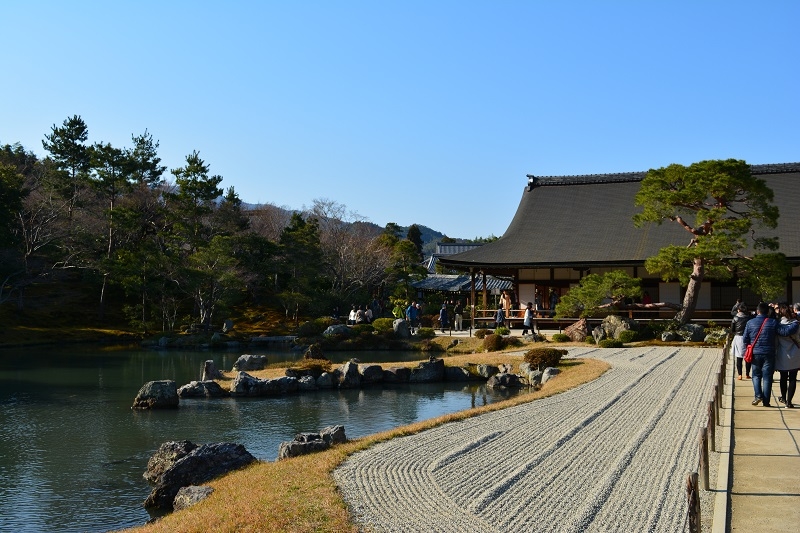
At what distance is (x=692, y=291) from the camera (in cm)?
2541

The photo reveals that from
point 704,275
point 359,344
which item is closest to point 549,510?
point 704,275

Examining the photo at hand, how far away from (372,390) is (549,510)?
13355 millimetres

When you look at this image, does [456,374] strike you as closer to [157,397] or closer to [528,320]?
[528,320]

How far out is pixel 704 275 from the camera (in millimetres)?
25297

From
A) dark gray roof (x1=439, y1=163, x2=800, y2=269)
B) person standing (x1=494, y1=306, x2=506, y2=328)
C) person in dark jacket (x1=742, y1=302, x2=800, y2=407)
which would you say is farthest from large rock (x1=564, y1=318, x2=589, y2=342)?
person in dark jacket (x1=742, y1=302, x2=800, y2=407)

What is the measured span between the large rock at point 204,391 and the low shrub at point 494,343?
995 centimetres

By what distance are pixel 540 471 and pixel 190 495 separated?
12.6ft

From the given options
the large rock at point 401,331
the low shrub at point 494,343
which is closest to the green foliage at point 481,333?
the low shrub at point 494,343

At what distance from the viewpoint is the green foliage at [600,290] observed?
81.2 ft

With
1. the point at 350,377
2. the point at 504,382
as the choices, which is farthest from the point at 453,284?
the point at 504,382

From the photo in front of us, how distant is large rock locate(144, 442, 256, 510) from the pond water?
28 cm

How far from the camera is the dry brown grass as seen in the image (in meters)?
6.12

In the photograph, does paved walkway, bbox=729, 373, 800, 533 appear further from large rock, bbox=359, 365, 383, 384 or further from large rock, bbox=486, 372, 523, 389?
large rock, bbox=359, 365, 383, 384

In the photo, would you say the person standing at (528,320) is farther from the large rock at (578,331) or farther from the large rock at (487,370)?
the large rock at (487,370)
